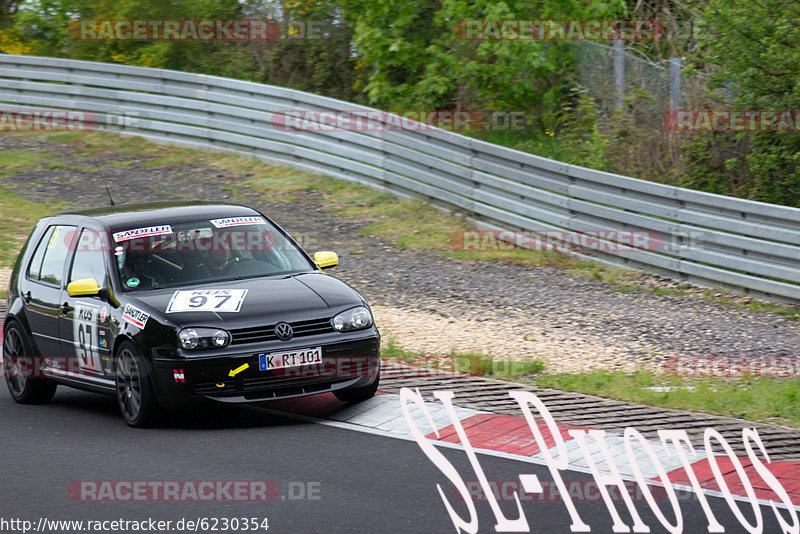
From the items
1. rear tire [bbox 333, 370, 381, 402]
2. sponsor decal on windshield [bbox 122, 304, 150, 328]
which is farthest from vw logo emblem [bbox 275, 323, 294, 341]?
sponsor decal on windshield [bbox 122, 304, 150, 328]

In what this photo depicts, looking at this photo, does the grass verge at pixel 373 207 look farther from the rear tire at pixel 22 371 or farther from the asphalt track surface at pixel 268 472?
the rear tire at pixel 22 371

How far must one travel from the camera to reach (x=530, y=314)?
12.7 meters

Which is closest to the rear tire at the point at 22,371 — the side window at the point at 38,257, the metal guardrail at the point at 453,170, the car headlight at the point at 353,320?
the side window at the point at 38,257

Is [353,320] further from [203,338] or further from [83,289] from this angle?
[83,289]

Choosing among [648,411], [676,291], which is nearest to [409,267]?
[676,291]

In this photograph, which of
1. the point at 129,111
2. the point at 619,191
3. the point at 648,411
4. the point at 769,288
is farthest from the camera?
the point at 129,111

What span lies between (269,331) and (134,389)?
1196 mm

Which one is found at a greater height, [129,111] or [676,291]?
[129,111]

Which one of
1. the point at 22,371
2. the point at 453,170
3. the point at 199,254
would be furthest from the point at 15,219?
the point at 199,254

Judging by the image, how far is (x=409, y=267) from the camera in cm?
1555

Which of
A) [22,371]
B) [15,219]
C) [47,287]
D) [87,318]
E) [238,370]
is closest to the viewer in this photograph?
[238,370]

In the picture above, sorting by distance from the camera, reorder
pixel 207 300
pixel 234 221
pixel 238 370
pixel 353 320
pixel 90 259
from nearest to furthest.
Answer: pixel 238 370, pixel 207 300, pixel 353 320, pixel 90 259, pixel 234 221

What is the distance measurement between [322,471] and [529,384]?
286cm

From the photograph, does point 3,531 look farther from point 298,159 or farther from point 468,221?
point 298,159
